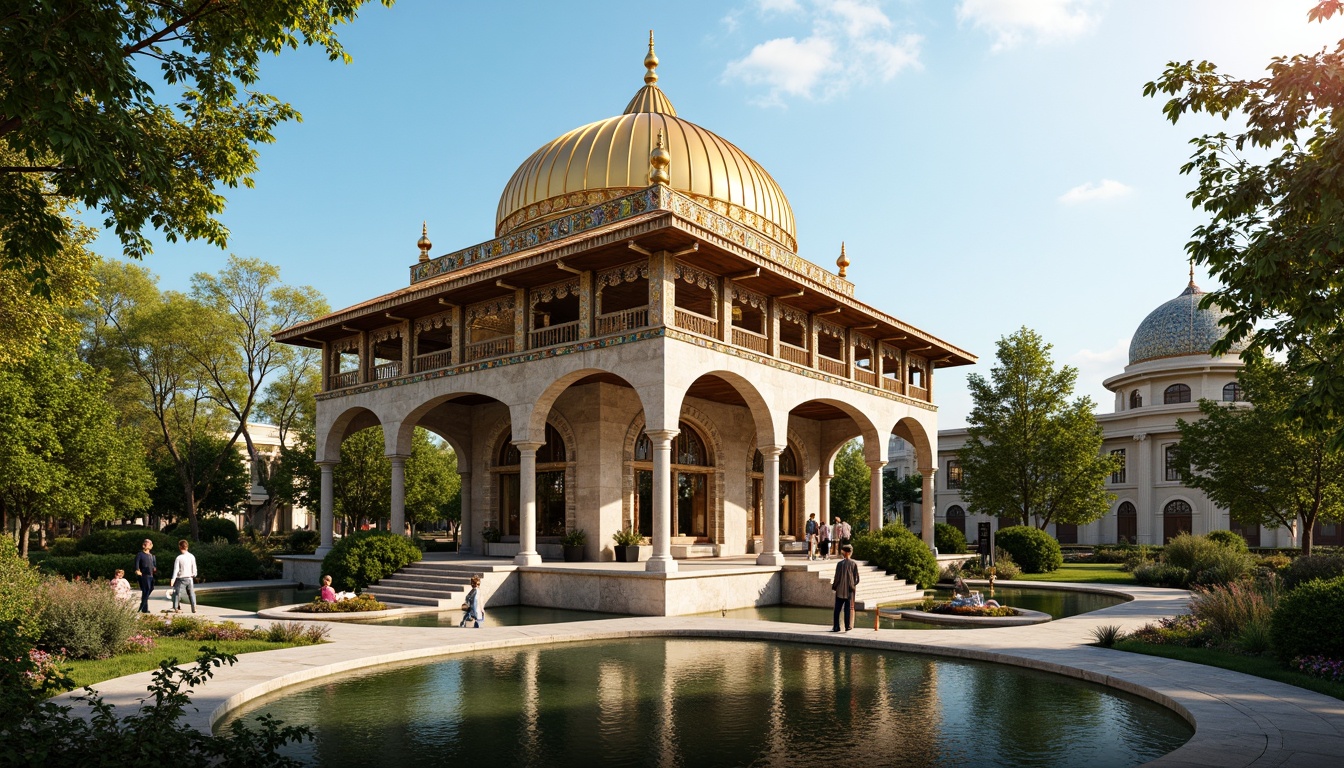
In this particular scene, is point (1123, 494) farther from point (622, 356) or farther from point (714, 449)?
point (622, 356)

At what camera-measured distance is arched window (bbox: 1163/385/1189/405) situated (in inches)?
2147

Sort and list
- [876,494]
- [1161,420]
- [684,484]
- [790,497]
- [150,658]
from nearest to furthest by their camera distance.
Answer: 1. [150,658]
2. [684,484]
3. [876,494]
4. [790,497]
5. [1161,420]

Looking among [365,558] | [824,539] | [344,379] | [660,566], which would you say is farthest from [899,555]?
[344,379]

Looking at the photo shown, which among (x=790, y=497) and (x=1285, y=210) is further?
(x=790, y=497)

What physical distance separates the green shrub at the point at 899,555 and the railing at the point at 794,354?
498cm

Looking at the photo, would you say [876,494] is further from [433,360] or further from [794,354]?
[433,360]

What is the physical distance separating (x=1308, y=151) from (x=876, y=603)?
1425 centimetres

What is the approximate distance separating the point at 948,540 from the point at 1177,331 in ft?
105

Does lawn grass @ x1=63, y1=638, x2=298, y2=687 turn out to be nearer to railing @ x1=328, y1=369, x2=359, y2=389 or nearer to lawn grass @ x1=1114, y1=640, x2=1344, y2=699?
lawn grass @ x1=1114, y1=640, x2=1344, y2=699

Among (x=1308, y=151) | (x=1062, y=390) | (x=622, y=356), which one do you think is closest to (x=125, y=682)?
(x=622, y=356)

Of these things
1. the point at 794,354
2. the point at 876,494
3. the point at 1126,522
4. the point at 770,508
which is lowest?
the point at 1126,522

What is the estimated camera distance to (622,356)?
785 inches

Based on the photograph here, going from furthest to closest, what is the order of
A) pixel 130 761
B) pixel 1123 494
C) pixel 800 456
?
pixel 1123 494, pixel 800 456, pixel 130 761

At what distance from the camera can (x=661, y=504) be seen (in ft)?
63.6
